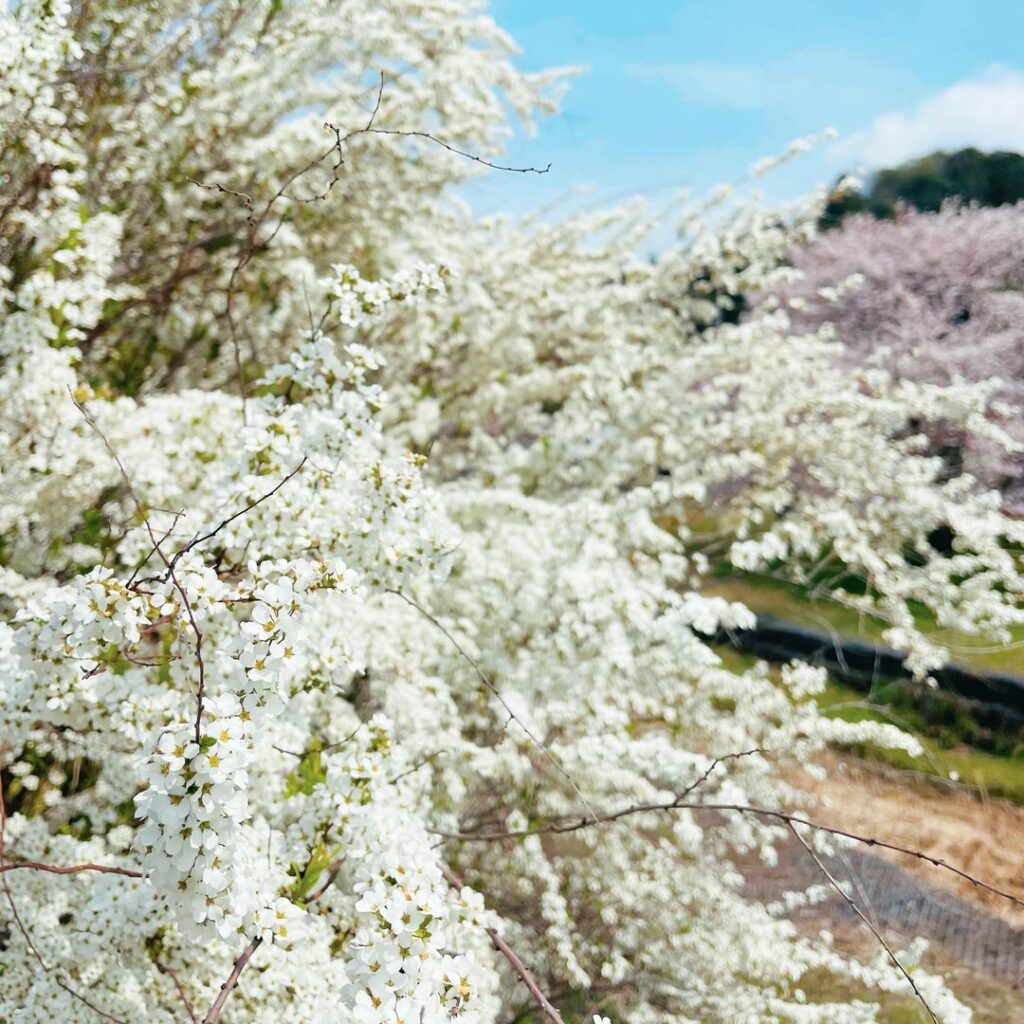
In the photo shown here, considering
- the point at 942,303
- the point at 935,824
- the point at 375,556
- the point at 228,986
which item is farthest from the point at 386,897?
the point at 942,303

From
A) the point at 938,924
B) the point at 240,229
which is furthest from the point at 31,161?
the point at 938,924

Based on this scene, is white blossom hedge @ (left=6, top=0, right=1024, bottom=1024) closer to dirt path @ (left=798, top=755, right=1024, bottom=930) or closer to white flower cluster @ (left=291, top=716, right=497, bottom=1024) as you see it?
white flower cluster @ (left=291, top=716, right=497, bottom=1024)

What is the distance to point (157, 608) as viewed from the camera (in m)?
2.15

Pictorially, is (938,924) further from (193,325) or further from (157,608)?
(193,325)

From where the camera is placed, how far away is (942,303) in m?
16.2

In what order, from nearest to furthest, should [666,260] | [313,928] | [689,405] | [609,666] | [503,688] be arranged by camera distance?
[313,928] → [609,666] → [503,688] → [689,405] → [666,260]

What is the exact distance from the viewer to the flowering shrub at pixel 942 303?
13.1 meters

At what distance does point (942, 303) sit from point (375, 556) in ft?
54.9

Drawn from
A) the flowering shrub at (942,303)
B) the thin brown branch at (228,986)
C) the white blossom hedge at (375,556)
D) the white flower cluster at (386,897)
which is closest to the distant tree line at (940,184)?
the flowering shrub at (942,303)

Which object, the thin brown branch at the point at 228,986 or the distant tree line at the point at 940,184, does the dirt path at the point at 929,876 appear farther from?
the distant tree line at the point at 940,184

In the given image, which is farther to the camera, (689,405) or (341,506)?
(689,405)

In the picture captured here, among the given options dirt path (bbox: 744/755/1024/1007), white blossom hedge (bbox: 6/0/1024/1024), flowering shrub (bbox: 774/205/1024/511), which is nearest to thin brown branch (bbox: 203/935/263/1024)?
white blossom hedge (bbox: 6/0/1024/1024)

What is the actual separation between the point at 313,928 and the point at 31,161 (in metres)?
4.82

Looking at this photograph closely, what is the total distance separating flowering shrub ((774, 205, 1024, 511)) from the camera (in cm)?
1314
